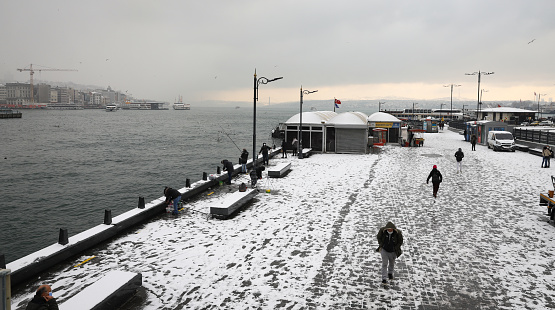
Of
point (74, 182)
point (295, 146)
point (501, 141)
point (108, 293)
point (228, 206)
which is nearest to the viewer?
point (108, 293)

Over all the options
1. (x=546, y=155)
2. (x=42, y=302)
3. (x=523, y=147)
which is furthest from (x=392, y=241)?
(x=523, y=147)

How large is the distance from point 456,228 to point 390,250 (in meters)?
5.09

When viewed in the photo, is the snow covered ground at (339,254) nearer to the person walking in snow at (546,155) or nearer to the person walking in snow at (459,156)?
the person walking in snow at (459,156)

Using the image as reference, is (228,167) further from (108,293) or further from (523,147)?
(523,147)

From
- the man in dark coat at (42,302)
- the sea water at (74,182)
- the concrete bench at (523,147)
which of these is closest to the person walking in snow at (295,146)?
the sea water at (74,182)

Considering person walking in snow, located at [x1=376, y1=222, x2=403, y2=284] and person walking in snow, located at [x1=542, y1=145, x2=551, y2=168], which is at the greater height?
person walking in snow, located at [x1=542, y1=145, x2=551, y2=168]

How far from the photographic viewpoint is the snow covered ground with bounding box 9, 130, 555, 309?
7.63m

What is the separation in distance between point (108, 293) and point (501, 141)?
3367 centimetres

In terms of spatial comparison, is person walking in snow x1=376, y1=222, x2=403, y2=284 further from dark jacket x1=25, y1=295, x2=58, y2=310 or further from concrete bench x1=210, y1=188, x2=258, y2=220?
dark jacket x1=25, y1=295, x2=58, y2=310

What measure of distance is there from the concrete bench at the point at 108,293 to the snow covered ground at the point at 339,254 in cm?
33

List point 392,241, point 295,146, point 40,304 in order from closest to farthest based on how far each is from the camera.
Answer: point 40,304 < point 392,241 < point 295,146

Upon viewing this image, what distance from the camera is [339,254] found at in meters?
9.80

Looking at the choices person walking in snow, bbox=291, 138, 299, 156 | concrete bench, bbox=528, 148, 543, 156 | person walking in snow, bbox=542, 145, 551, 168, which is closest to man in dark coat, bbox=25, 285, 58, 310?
person walking in snow, bbox=291, 138, 299, 156

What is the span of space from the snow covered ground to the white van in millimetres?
15842
